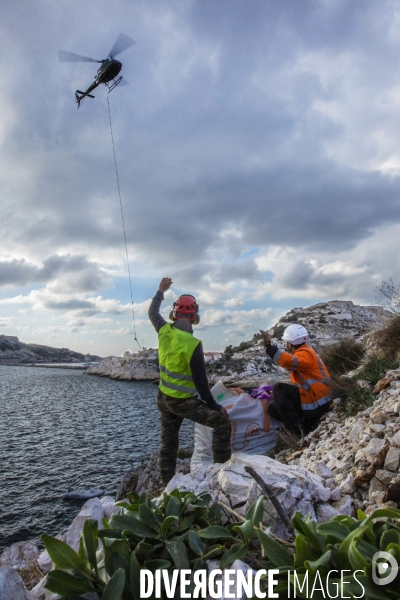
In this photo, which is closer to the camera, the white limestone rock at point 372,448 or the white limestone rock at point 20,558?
the white limestone rock at point 20,558

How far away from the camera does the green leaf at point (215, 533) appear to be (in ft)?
5.63

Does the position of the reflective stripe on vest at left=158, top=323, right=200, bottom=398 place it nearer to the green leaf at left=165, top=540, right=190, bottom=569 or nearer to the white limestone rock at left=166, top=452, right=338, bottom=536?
the white limestone rock at left=166, top=452, right=338, bottom=536

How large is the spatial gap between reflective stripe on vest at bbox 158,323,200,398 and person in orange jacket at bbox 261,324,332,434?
1.84m

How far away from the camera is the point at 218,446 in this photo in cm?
523

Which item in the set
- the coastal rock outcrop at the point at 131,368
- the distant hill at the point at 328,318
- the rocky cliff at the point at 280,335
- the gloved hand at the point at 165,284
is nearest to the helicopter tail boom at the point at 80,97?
the gloved hand at the point at 165,284

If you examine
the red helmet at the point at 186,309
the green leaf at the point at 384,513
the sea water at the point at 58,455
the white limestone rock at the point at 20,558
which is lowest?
the sea water at the point at 58,455

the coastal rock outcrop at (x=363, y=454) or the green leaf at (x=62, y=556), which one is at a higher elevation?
the green leaf at (x=62, y=556)

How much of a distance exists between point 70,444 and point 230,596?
18893 mm

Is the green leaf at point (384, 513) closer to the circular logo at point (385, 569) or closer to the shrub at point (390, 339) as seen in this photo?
the circular logo at point (385, 569)

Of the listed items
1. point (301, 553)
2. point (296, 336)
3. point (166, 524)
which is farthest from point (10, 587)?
point (296, 336)

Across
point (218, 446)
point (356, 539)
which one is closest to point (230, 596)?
point (356, 539)

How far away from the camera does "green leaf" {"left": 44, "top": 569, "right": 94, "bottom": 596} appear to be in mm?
1519

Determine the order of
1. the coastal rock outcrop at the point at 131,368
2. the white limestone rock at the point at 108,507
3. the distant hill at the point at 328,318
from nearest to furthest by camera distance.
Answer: the white limestone rock at the point at 108,507
the distant hill at the point at 328,318
the coastal rock outcrop at the point at 131,368

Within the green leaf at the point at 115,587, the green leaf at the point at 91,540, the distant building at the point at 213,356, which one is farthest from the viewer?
the distant building at the point at 213,356
